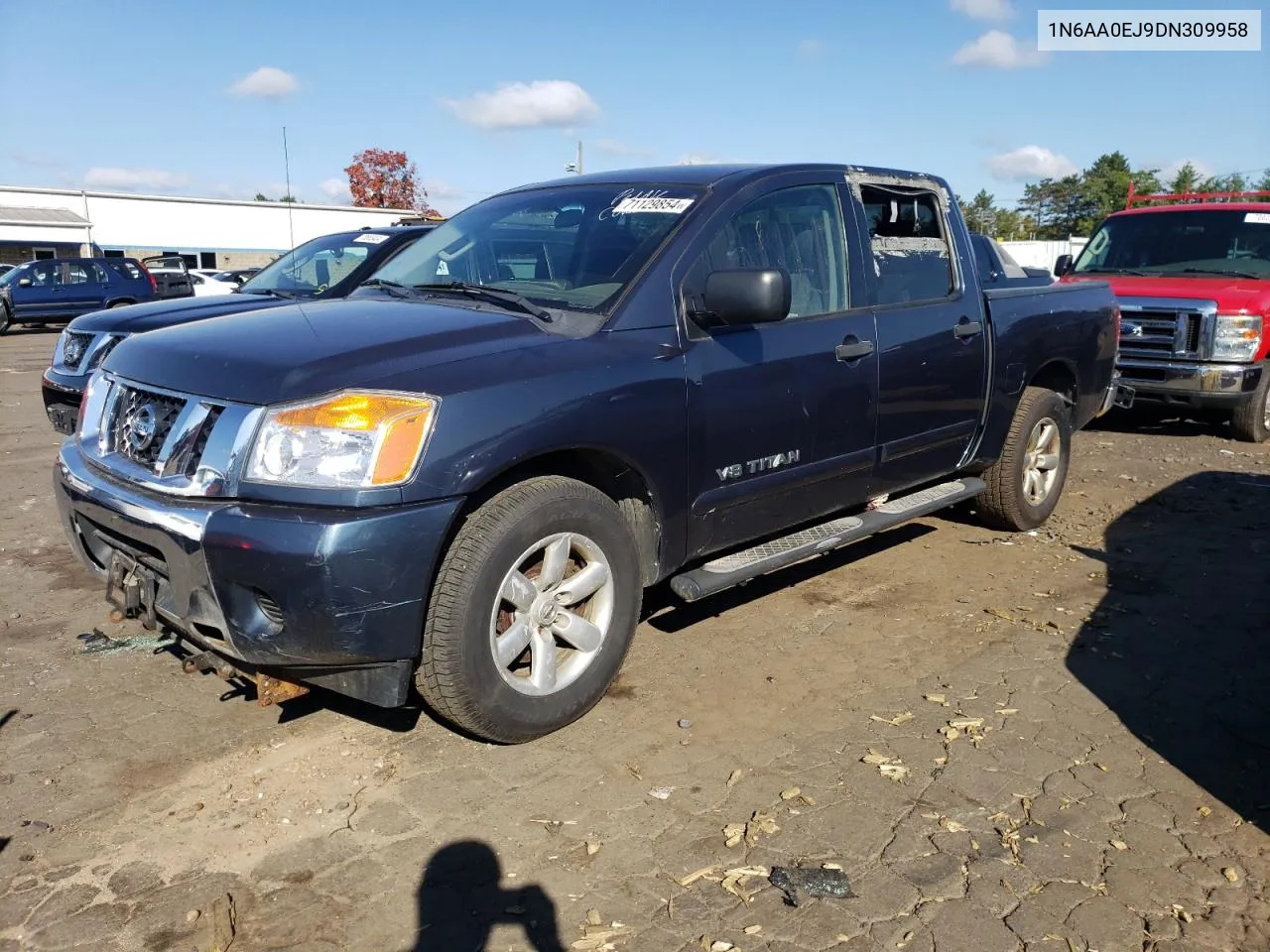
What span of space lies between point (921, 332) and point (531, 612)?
2462 mm

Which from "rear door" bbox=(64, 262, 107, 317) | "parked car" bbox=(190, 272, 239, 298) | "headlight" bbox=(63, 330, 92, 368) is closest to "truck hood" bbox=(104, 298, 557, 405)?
"headlight" bbox=(63, 330, 92, 368)

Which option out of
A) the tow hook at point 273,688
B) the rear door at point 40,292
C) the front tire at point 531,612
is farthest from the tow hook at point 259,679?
the rear door at point 40,292

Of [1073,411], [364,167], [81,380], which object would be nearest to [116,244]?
[364,167]

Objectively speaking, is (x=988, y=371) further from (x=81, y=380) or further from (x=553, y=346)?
(x=81, y=380)

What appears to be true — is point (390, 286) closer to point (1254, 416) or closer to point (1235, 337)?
point (1235, 337)

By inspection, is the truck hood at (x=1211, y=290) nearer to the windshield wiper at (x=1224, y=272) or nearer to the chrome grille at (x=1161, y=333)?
the windshield wiper at (x=1224, y=272)

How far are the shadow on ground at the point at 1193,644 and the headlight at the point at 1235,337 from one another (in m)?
2.58

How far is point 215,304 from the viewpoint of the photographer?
700 centimetres

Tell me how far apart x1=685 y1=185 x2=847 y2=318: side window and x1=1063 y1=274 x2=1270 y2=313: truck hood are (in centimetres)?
518

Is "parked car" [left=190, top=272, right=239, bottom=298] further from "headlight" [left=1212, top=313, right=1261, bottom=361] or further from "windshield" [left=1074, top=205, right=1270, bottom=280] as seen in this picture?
"headlight" [left=1212, top=313, right=1261, bottom=361]

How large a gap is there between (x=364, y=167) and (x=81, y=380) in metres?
65.9

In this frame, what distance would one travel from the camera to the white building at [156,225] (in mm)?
38969

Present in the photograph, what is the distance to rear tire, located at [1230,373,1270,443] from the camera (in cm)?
888

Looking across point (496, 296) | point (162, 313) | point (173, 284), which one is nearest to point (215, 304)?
point (162, 313)
